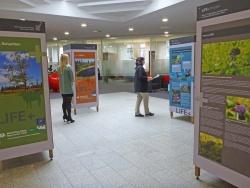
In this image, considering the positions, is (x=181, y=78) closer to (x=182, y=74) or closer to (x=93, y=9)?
(x=182, y=74)

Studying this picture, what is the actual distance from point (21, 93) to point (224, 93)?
274cm

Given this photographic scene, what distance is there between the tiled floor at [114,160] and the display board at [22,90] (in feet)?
1.36

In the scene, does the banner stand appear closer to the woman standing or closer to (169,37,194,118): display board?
(169,37,194,118): display board

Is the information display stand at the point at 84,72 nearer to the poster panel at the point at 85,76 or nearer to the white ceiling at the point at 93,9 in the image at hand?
the poster panel at the point at 85,76

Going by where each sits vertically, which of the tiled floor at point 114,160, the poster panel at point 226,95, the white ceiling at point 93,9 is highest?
the white ceiling at point 93,9

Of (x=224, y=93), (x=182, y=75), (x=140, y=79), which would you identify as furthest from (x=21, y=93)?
(x=182, y=75)

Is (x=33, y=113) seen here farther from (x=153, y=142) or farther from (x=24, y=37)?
(x=153, y=142)

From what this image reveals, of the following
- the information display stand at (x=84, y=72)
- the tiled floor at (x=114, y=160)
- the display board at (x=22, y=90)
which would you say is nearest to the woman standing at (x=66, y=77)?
the tiled floor at (x=114, y=160)

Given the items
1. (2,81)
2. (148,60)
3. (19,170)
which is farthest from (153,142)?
(148,60)

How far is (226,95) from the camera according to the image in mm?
2568

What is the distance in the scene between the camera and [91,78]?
7.13 m

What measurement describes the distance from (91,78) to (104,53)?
10550mm

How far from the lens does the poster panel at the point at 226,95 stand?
93.8 inches

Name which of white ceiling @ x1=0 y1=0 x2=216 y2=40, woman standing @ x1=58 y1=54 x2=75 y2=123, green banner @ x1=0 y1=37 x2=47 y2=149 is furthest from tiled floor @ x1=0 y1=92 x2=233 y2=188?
white ceiling @ x1=0 y1=0 x2=216 y2=40
